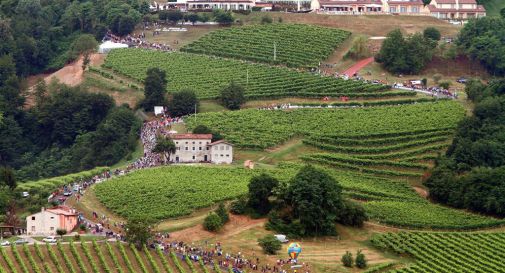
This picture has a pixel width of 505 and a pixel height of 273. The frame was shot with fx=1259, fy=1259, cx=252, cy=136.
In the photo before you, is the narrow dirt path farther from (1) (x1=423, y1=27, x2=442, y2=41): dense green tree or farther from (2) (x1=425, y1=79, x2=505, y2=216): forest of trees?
(2) (x1=425, y1=79, x2=505, y2=216): forest of trees

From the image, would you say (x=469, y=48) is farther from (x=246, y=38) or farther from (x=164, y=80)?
(x=164, y=80)

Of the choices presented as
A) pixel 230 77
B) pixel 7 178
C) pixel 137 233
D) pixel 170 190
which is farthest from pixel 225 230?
pixel 230 77

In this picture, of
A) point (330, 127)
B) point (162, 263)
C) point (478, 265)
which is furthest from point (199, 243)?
point (330, 127)

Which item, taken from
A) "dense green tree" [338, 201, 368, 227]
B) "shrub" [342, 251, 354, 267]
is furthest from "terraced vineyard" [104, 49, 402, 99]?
"shrub" [342, 251, 354, 267]

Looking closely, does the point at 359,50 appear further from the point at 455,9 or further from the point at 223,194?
the point at 223,194

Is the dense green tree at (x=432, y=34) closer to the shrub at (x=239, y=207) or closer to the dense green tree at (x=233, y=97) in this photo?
the dense green tree at (x=233, y=97)

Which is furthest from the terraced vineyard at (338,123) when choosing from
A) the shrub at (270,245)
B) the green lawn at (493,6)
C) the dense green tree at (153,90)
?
the green lawn at (493,6)

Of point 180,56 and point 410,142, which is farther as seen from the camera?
point 180,56
